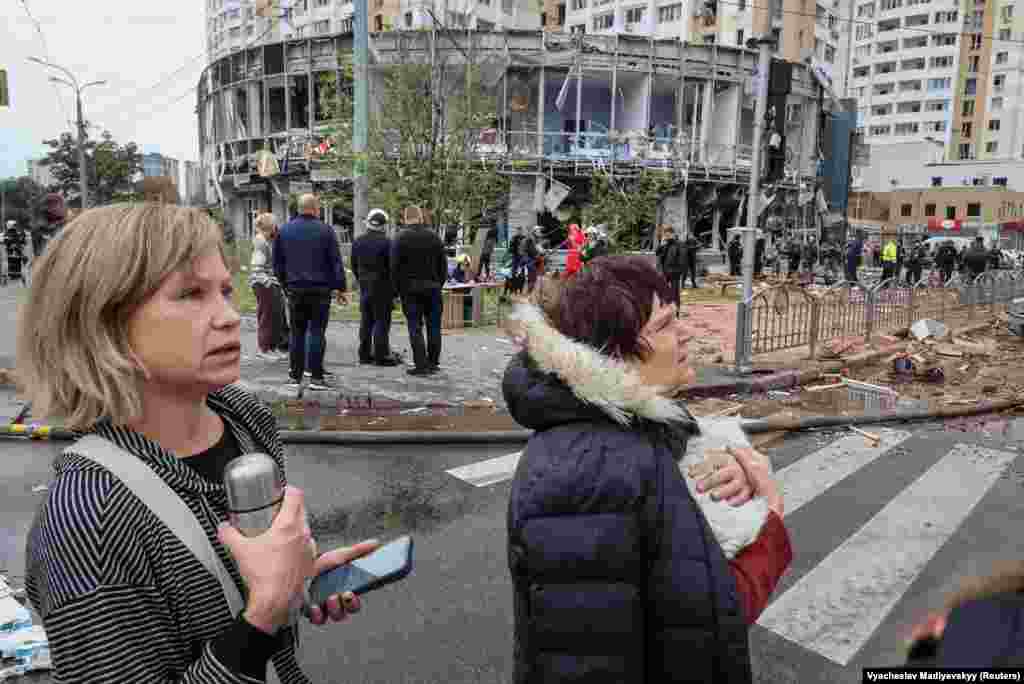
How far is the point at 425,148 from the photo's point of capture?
58.9 ft

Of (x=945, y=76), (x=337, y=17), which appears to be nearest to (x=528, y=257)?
(x=337, y=17)

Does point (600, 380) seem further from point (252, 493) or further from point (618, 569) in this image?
point (252, 493)

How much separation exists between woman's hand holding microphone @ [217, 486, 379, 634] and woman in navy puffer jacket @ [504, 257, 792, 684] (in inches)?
19.2

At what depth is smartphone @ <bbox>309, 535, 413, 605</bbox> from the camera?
167cm

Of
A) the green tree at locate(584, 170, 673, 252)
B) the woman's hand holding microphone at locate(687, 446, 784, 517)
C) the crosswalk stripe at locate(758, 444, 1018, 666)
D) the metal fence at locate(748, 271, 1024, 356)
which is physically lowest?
the crosswalk stripe at locate(758, 444, 1018, 666)

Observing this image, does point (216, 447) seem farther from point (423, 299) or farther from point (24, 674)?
point (423, 299)

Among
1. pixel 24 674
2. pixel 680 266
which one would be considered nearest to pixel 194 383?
pixel 24 674

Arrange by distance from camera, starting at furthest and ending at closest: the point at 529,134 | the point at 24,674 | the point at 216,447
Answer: the point at 529,134 < the point at 24,674 < the point at 216,447

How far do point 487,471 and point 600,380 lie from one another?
4775 millimetres

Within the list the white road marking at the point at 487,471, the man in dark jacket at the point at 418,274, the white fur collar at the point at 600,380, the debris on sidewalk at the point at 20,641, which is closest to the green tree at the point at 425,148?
the man in dark jacket at the point at 418,274

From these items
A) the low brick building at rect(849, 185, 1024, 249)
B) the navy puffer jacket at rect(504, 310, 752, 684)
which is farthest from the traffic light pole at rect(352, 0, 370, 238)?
the low brick building at rect(849, 185, 1024, 249)

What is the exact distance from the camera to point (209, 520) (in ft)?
4.71

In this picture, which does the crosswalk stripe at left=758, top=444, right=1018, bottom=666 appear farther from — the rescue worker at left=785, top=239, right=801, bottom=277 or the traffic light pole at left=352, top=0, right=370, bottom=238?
the rescue worker at left=785, top=239, right=801, bottom=277

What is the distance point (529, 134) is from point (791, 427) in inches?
1086
